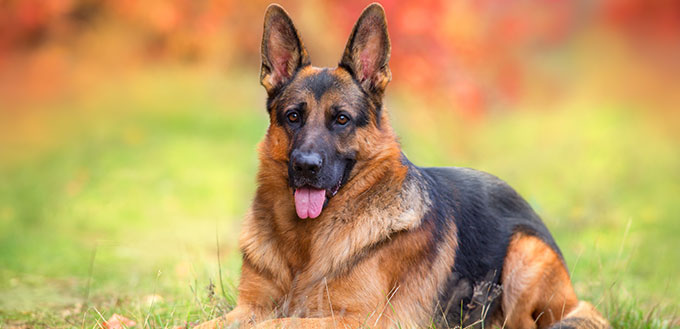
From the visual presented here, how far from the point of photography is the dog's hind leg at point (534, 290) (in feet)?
17.1

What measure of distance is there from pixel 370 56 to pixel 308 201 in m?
1.15

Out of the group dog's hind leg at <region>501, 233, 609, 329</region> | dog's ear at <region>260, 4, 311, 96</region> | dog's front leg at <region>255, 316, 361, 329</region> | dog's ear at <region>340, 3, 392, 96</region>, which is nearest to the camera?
dog's front leg at <region>255, 316, 361, 329</region>

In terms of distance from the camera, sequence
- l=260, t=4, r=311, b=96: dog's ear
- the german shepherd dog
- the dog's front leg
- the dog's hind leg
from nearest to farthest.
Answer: the dog's front leg < the german shepherd dog < l=260, t=4, r=311, b=96: dog's ear < the dog's hind leg

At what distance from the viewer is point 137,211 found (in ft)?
36.4

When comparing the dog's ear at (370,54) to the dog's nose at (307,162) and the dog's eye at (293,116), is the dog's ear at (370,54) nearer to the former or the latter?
the dog's eye at (293,116)

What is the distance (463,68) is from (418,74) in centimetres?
85

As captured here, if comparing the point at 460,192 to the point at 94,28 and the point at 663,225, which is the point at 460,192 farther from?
the point at 94,28

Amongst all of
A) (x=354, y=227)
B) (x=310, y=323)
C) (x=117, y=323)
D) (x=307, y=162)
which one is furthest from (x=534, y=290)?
(x=117, y=323)

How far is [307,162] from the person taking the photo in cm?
438

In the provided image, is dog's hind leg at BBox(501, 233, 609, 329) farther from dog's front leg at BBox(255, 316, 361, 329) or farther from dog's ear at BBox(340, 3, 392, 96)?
dog's ear at BBox(340, 3, 392, 96)

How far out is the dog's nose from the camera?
14.4 ft

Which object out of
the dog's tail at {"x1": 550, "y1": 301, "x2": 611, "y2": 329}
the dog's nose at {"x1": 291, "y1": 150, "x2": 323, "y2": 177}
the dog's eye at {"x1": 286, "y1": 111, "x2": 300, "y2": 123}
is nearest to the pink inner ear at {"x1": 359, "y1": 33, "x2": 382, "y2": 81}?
the dog's eye at {"x1": 286, "y1": 111, "x2": 300, "y2": 123}

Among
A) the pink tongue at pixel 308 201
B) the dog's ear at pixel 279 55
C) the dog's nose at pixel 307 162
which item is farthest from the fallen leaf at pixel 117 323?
the dog's ear at pixel 279 55

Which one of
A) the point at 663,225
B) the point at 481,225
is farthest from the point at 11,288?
the point at 663,225
